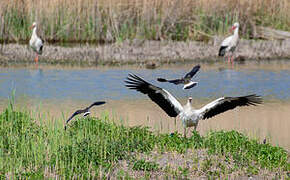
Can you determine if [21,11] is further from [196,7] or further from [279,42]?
[279,42]

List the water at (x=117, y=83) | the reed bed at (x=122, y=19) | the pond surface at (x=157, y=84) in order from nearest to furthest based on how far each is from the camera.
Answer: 1. the pond surface at (x=157, y=84)
2. the water at (x=117, y=83)
3. the reed bed at (x=122, y=19)

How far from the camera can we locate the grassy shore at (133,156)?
6337mm

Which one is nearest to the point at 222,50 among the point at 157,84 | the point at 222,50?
the point at 222,50

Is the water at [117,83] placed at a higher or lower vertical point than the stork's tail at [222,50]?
lower

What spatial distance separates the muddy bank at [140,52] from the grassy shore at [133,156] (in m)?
8.31

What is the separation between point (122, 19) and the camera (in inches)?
731

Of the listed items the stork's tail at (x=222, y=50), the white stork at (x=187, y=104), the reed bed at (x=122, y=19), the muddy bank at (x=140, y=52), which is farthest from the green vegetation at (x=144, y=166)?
the reed bed at (x=122, y=19)

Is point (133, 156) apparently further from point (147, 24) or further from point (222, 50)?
point (147, 24)

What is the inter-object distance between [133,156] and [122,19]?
39.8 feet

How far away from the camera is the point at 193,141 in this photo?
275 inches

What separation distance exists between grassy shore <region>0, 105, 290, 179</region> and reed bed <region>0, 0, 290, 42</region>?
10.8 m

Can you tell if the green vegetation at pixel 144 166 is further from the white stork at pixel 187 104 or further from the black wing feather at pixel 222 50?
the black wing feather at pixel 222 50

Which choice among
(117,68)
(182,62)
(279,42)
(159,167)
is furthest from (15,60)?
(159,167)

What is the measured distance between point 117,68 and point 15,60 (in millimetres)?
2636
